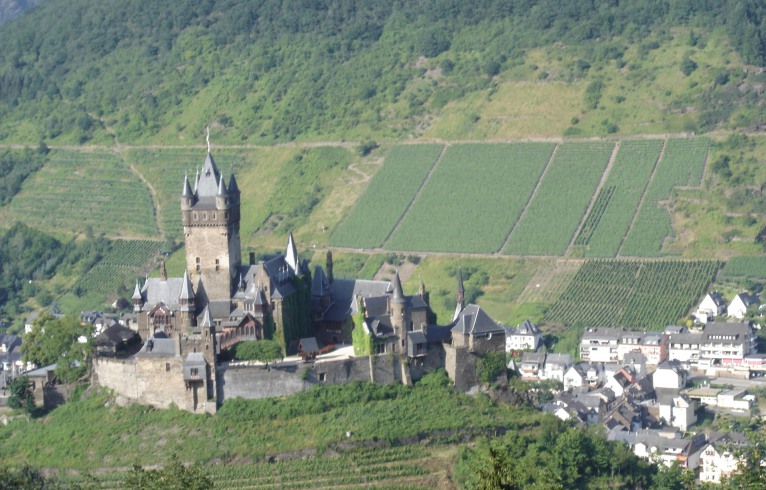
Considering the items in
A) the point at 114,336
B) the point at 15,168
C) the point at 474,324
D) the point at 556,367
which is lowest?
the point at 556,367

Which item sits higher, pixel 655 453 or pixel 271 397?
pixel 271 397

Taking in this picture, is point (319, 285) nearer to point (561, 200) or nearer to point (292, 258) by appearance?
point (292, 258)

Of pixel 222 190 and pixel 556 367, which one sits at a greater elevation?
pixel 222 190

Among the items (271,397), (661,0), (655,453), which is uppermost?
(661,0)

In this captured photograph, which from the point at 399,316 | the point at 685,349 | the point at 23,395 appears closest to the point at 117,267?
the point at 685,349

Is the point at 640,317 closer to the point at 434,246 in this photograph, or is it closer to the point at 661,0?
the point at 434,246

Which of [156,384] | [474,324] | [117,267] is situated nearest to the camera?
[156,384]

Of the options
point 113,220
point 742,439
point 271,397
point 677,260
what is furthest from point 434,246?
point 271,397
